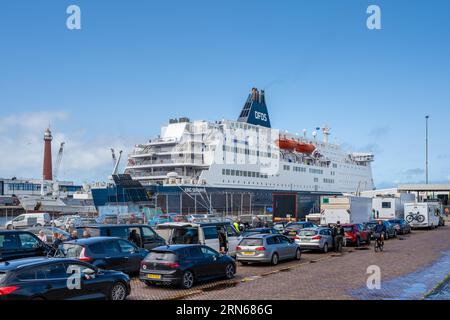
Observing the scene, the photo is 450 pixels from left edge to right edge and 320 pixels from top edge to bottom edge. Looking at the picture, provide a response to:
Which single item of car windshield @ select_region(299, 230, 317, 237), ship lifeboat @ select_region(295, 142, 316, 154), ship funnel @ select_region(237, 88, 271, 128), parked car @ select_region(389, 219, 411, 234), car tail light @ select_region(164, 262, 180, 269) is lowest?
parked car @ select_region(389, 219, 411, 234)

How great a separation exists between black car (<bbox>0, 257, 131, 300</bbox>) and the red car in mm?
18064

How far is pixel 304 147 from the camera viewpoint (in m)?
74.4

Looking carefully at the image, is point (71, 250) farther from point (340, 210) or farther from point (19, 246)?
point (340, 210)

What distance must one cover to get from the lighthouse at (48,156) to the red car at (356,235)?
80971 mm

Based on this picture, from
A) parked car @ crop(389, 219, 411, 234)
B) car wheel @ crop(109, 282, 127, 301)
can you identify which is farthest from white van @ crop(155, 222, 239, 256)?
parked car @ crop(389, 219, 411, 234)

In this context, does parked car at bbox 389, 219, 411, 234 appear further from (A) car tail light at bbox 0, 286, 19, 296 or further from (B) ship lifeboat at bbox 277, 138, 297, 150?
(B) ship lifeboat at bbox 277, 138, 297, 150

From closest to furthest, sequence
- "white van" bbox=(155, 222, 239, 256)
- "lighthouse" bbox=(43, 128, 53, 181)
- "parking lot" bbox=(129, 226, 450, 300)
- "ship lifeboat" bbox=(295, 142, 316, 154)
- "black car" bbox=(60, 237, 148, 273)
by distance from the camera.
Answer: "parking lot" bbox=(129, 226, 450, 300) < "black car" bbox=(60, 237, 148, 273) < "white van" bbox=(155, 222, 239, 256) < "ship lifeboat" bbox=(295, 142, 316, 154) < "lighthouse" bbox=(43, 128, 53, 181)

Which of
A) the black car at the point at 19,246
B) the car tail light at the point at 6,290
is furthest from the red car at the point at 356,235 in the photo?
the car tail light at the point at 6,290

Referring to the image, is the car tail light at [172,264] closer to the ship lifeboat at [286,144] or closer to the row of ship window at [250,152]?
the row of ship window at [250,152]

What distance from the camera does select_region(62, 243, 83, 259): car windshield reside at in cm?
1330

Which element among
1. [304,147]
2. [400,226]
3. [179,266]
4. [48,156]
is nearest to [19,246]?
[179,266]

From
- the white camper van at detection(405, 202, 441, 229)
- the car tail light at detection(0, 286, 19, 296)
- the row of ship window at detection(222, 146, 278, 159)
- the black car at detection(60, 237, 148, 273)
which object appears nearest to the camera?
the car tail light at detection(0, 286, 19, 296)
